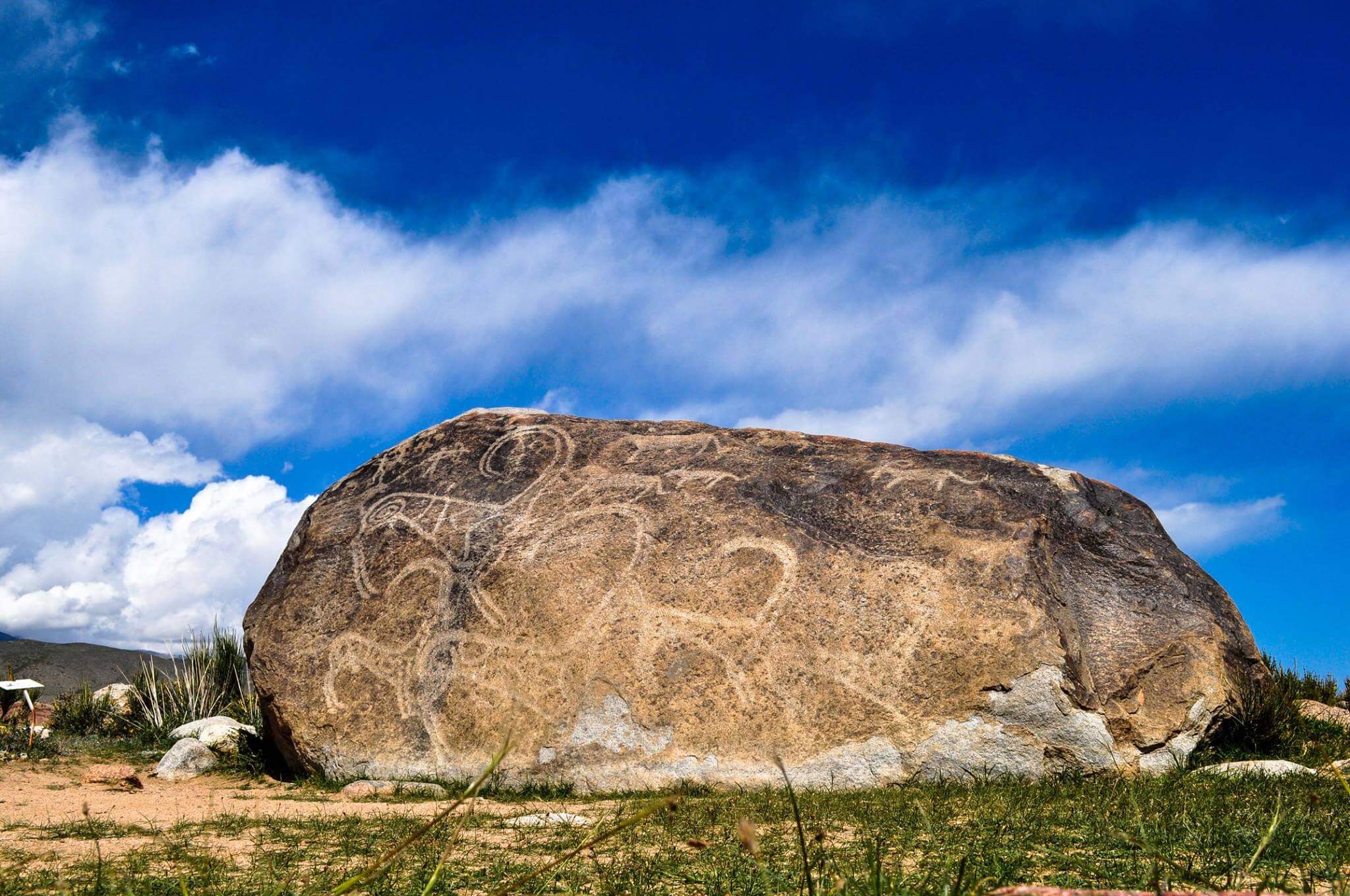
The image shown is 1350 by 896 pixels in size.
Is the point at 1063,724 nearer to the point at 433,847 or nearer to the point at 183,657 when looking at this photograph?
the point at 433,847

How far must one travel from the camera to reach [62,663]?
24.1 meters

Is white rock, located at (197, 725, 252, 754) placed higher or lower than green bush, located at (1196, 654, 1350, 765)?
higher

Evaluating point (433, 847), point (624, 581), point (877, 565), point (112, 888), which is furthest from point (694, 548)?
point (112, 888)

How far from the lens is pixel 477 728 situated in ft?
24.8

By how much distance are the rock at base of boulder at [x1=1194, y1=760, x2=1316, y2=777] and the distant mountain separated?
2175 centimetres

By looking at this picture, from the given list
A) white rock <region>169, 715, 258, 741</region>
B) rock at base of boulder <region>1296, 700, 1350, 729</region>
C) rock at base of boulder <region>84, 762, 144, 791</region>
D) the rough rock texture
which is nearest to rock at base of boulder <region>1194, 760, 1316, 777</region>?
the rough rock texture

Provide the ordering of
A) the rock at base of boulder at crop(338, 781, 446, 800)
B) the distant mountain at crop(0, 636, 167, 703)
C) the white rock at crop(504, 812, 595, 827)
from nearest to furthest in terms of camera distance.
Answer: the white rock at crop(504, 812, 595, 827), the rock at base of boulder at crop(338, 781, 446, 800), the distant mountain at crop(0, 636, 167, 703)

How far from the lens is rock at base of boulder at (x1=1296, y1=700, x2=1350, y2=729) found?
1093cm

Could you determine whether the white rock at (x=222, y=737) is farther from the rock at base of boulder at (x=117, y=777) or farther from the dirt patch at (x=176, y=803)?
the rock at base of boulder at (x=117, y=777)

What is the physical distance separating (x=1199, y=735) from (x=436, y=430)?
291 inches

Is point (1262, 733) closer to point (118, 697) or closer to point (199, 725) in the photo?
point (199, 725)

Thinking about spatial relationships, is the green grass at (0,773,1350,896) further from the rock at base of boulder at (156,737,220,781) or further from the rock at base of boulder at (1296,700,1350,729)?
the rock at base of boulder at (1296,700,1350,729)

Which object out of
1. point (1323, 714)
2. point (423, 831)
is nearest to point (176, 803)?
point (423, 831)

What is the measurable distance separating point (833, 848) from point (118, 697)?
15.3 m
